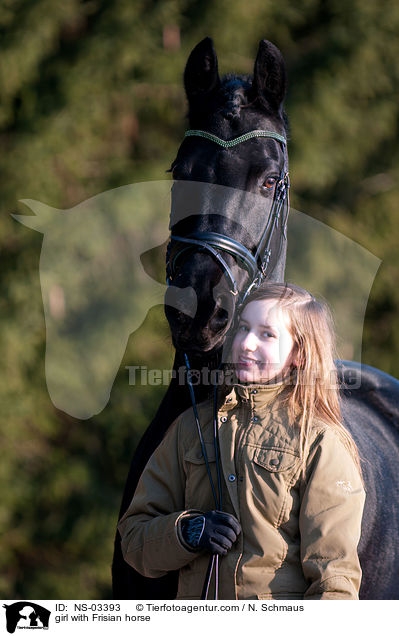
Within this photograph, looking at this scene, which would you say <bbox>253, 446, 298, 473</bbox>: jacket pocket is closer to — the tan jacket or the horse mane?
the tan jacket

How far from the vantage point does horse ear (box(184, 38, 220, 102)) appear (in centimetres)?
211

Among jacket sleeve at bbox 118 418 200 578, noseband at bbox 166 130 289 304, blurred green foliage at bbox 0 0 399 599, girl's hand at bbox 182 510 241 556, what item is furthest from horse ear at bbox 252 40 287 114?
blurred green foliage at bbox 0 0 399 599

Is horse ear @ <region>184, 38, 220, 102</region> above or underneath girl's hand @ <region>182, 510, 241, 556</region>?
above

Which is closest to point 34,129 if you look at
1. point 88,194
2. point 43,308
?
point 88,194

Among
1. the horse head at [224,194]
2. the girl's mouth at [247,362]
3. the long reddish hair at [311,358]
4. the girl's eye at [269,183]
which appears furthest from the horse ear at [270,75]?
the girl's mouth at [247,362]

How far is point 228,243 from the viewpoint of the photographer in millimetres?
1821

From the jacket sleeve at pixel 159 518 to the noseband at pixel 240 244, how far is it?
0.43m

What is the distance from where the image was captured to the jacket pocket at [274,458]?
1.46 meters

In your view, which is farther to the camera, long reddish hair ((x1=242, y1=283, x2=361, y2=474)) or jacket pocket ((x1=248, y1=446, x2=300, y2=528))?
long reddish hair ((x1=242, y1=283, x2=361, y2=474))

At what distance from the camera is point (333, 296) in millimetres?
5734
